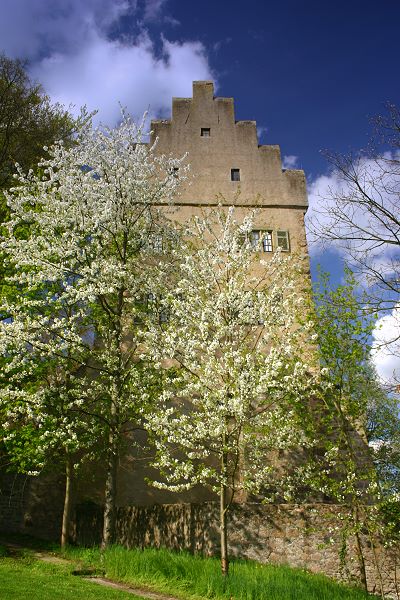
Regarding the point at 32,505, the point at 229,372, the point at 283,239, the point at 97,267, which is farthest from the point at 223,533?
the point at 283,239

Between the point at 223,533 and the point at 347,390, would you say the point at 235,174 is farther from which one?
the point at 223,533

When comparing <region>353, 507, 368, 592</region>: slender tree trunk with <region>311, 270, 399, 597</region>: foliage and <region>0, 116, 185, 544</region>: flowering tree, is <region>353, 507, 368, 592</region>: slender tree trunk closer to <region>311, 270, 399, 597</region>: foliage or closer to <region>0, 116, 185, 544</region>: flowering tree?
<region>311, 270, 399, 597</region>: foliage

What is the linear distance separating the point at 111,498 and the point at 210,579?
4.33 meters

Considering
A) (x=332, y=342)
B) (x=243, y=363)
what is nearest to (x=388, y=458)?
(x=332, y=342)

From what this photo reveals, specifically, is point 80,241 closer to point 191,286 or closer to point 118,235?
point 118,235

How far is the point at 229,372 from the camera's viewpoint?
11.0m

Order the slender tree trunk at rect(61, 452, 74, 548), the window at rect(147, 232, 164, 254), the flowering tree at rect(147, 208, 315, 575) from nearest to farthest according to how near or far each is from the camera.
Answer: the flowering tree at rect(147, 208, 315, 575) < the slender tree trunk at rect(61, 452, 74, 548) < the window at rect(147, 232, 164, 254)

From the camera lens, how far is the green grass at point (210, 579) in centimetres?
880

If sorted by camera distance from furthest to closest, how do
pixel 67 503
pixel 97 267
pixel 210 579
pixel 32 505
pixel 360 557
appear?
1. pixel 32 505
2. pixel 67 503
3. pixel 97 267
4. pixel 360 557
5. pixel 210 579

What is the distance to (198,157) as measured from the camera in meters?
22.4

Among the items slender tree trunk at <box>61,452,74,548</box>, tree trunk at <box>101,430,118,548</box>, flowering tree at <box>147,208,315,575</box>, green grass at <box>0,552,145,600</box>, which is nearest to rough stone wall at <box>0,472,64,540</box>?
slender tree trunk at <box>61,452,74,548</box>

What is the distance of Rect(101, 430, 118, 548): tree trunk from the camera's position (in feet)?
41.0

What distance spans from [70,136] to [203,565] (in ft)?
55.6

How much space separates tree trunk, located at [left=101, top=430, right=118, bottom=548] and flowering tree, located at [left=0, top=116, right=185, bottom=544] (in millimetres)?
26
